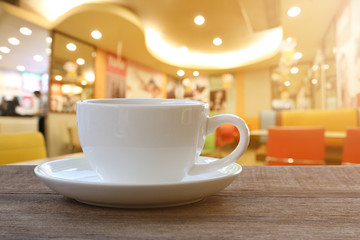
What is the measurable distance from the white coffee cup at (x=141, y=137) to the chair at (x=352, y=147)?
7.36 ft

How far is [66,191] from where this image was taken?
261mm

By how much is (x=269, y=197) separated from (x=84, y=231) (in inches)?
7.6

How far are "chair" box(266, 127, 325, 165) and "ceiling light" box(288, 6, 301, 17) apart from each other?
389 cm

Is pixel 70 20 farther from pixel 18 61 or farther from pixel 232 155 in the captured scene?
pixel 232 155

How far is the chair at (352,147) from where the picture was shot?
7.07 feet

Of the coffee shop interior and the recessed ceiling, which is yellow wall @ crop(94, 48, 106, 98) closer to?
the coffee shop interior

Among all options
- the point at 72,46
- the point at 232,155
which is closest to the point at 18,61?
the point at 72,46

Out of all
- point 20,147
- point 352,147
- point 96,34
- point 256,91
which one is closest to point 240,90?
point 256,91

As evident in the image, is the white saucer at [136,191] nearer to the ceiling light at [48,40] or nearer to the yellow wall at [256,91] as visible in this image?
the ceiling light at [48,40]

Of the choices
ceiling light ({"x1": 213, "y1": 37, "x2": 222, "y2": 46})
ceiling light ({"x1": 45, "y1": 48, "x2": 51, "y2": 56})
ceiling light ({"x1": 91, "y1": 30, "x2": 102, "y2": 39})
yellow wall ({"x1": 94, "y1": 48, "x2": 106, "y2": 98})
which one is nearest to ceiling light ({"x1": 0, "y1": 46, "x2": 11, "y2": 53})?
ceiling light ({"x1": 45, "y1": 48, "x2": 51, "y2": 56})

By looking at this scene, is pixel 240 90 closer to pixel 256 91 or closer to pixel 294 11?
pixel 256 91

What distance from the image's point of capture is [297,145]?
242cm

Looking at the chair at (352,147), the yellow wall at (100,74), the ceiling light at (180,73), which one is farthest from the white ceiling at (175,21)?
the chair at (352,147)

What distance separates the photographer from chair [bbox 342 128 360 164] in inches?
84.9
